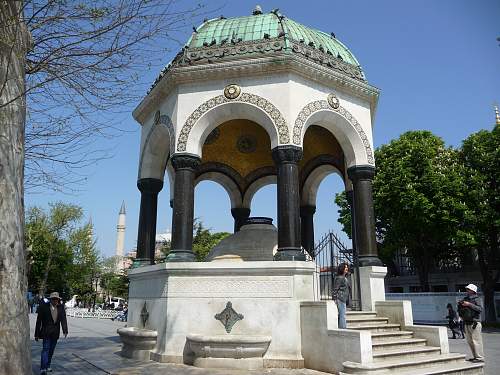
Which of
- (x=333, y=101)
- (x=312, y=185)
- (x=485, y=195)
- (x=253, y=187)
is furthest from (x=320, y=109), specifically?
(x=485, y=195)

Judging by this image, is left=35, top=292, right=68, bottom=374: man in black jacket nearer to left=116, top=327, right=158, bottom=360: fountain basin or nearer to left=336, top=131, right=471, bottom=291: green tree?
left=116, top=327, right=158, bottom=360: fountain basin

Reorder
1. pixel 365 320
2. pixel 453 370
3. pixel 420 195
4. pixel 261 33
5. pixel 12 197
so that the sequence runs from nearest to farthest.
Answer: pixel 12 197, pixel 453 370, pixel 365 320, pixel 261 33, pixel 420 195

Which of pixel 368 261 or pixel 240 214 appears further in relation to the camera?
pixel 240 214

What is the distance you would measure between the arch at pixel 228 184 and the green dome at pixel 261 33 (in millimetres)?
4617

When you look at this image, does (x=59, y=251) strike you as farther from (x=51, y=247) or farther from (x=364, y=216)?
(x=364, y=216)

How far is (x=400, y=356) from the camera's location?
7.54 meters

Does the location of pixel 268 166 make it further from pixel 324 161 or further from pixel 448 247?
pixel 448 247

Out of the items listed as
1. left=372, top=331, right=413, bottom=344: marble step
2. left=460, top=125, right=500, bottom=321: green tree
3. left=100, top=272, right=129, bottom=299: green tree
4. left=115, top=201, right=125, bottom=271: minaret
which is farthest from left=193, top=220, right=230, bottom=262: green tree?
left=115, top=201, right=125, bottom=271: minaret

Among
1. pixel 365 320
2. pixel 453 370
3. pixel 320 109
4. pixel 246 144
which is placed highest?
pixel 246 144

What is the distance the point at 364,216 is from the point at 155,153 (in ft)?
19.4

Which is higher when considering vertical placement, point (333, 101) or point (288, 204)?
point (333, 101)

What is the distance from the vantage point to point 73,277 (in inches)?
1897

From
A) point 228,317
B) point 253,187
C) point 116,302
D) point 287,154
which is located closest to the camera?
point 228,317

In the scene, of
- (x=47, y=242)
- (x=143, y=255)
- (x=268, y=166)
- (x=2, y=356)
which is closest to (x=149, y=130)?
(x=143, y=255)
